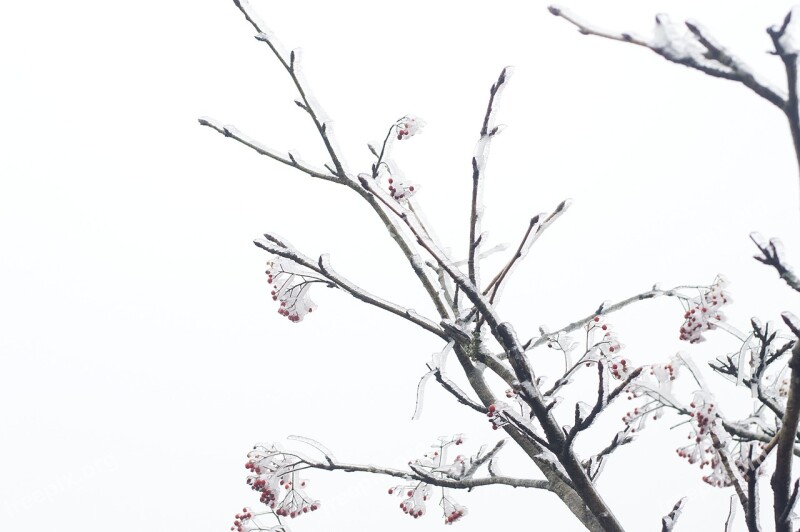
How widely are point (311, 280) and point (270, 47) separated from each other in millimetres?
1151

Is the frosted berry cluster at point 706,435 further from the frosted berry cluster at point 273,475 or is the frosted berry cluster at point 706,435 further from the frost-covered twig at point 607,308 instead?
the frosted berry cluster at point 273,475

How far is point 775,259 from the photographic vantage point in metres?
1.73

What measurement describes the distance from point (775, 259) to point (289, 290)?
2304mm

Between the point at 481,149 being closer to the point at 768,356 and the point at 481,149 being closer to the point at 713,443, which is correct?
the point at 713,443

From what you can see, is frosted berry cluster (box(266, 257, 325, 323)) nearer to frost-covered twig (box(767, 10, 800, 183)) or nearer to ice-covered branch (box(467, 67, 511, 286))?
ice-covered branch (box(467, 67, 511, 286))

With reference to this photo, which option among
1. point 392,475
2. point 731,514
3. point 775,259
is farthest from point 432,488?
point 775,259

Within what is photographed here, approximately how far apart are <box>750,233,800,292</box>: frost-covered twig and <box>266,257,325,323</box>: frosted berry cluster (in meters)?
2.10

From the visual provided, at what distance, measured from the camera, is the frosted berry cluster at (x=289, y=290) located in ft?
10.7

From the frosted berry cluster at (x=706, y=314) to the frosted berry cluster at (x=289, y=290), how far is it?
1.94 metres

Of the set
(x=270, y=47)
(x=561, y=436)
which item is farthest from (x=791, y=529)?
(x=270, y=47)

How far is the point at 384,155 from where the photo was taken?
3.04 metres

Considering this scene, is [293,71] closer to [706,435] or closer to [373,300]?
[373,300]

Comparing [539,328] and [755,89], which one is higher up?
[539,328]

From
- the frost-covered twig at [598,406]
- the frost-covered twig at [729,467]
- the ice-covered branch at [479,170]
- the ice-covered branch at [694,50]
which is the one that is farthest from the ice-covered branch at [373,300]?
the ice-covered branch at [694,50]
